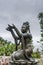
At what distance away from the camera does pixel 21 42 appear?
9375 mm

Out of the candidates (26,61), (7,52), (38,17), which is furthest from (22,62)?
(38,17)

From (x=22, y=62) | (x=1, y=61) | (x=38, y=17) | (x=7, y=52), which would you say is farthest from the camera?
(x=38, y=17)

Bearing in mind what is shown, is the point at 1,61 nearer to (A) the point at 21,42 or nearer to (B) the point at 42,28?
(A) the point at 21,42

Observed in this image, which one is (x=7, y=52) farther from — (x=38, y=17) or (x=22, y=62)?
(x=22, y=62)

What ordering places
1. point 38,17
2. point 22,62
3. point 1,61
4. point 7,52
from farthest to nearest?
point 38,17
point 7,52
point 1,61
point 22,62

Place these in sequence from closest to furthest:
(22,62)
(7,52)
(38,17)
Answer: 1. (22,62)
2. (7,52)
3. (38,17)

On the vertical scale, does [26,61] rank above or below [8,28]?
below

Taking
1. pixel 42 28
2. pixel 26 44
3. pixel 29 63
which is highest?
pixel 42 28

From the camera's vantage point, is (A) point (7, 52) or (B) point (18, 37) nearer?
(B) point (18, 37)

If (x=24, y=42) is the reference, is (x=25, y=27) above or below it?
above

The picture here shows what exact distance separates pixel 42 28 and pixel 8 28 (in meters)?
22.4

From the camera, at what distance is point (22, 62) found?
9172 mm

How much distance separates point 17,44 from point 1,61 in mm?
2205

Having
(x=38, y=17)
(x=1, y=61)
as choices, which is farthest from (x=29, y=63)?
(x=38, y=17)
